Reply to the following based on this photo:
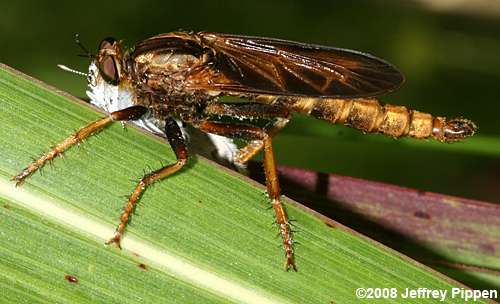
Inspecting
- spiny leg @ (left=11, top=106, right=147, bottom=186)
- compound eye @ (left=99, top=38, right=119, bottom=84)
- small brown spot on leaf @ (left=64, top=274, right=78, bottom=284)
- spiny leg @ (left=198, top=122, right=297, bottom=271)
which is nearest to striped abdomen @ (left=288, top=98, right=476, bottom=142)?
spiny leg @ (left=198, top=122, right=297, bottom=271)

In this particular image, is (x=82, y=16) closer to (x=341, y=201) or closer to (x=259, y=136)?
(x=259, y=136)

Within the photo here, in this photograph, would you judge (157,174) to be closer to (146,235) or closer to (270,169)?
(146,235)

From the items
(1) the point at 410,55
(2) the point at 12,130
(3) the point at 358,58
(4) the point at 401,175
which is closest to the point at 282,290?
(2) the point at 12,130

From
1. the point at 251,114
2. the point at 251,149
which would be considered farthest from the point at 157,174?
the point at 251,114

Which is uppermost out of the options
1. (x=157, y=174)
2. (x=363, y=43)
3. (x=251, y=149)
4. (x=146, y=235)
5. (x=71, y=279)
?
(x=363, y=43)

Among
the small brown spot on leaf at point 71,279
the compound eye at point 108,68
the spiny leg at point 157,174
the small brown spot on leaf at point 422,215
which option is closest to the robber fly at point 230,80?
the compound eye at point 108,68

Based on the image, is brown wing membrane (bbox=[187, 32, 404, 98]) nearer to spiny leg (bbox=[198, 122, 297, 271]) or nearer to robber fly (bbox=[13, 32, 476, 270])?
robber fly (bbox=[13, 32, 476, 270])
